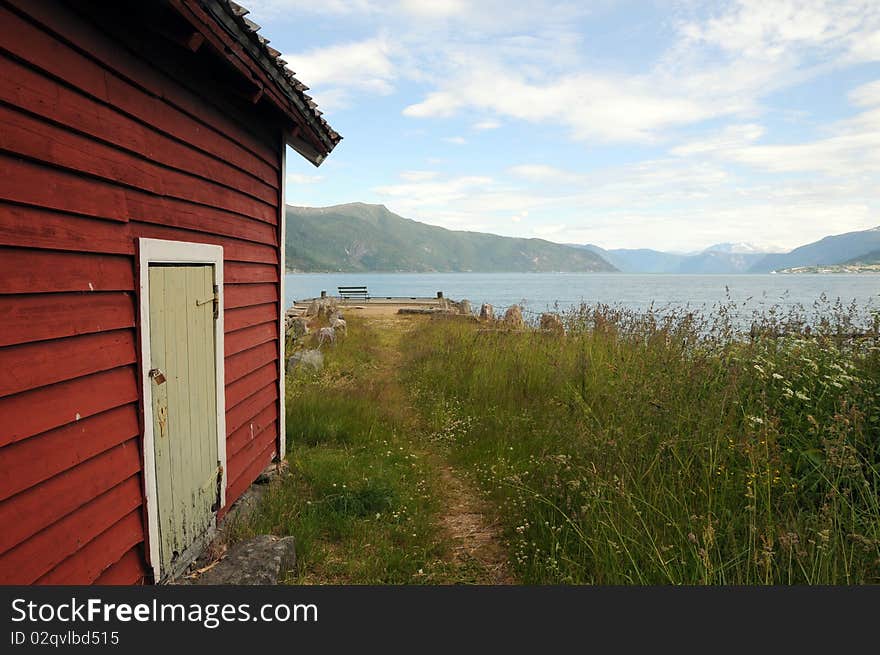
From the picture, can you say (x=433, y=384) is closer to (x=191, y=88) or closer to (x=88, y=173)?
(x=191, y=88)

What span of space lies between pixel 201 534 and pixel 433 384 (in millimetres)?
5477

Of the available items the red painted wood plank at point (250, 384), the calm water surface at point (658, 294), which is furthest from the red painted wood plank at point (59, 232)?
the calm water surface at point (658, 294)

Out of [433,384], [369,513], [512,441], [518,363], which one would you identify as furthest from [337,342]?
[369,513]

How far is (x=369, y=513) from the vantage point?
192 inches

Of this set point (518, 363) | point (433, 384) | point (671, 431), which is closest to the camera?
point (671, 431)

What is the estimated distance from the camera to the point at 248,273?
5.20 m

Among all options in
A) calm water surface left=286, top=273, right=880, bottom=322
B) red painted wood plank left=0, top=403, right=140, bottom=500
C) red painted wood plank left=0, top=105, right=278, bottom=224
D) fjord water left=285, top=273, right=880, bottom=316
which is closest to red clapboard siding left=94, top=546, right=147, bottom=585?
red painted wood plank left=0, top=403, right=140, bottom=500

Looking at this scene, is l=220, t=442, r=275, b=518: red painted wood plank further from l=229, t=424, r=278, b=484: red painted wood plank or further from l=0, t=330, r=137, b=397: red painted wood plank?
l=0, t=330, r=137, b=397: red painted wood plank

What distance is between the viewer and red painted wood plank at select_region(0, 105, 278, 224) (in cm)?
230

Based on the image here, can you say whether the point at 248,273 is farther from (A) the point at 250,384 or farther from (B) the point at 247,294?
(A) the point at 250,384

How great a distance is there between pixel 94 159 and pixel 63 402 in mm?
1255

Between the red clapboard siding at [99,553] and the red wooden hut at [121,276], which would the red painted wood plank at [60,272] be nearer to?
the red wooden hut at [121,276]

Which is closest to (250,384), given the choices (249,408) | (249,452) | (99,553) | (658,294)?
(249,408)

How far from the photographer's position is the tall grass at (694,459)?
309 centimetres
